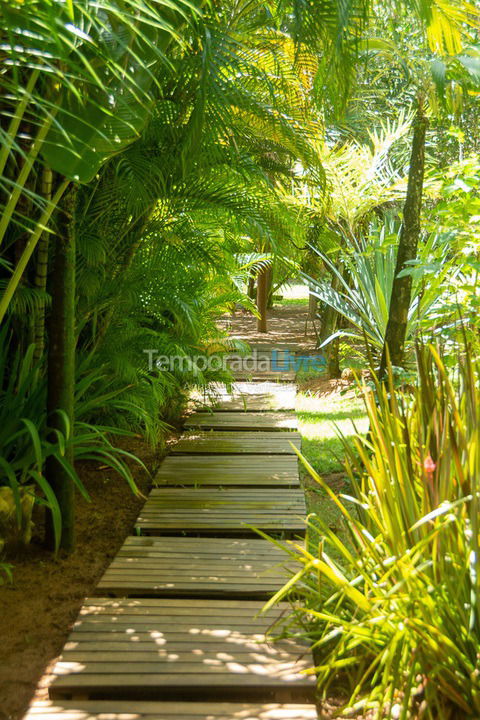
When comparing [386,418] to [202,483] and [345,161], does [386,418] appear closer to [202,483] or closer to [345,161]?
[202,483]

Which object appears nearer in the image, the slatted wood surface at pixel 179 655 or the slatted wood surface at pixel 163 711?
the slatted wood surface at pixel 163 711

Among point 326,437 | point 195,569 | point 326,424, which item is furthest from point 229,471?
point 326,424

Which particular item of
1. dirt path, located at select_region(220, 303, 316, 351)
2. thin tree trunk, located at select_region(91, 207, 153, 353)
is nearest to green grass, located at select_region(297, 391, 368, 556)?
thin tree trunk, located at select_region(91, 207, 153, 353)

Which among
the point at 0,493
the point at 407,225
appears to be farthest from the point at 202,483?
the point at 407,225

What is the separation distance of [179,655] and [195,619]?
260 millimetres

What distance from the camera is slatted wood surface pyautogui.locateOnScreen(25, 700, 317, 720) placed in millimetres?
2041

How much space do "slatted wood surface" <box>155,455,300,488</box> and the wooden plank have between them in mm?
847

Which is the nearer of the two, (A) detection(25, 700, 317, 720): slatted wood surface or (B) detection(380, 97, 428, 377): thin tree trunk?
(A) detection(25, 700, 317, 720): slatted wood surface

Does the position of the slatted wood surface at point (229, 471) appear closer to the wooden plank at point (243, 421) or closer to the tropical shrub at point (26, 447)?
the wooden plank at point (243, 421)

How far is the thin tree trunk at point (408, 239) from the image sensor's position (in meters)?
4.18

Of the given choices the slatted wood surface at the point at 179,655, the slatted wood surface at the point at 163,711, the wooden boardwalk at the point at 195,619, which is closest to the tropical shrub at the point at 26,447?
the wooden boardwalk at the point at 195,619

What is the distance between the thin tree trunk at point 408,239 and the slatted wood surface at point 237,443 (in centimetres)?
121

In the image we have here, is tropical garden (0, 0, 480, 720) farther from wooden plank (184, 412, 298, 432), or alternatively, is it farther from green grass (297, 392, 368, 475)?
wooden plank (184, 412, 298, 432)

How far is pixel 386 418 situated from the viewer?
2.27 metres
